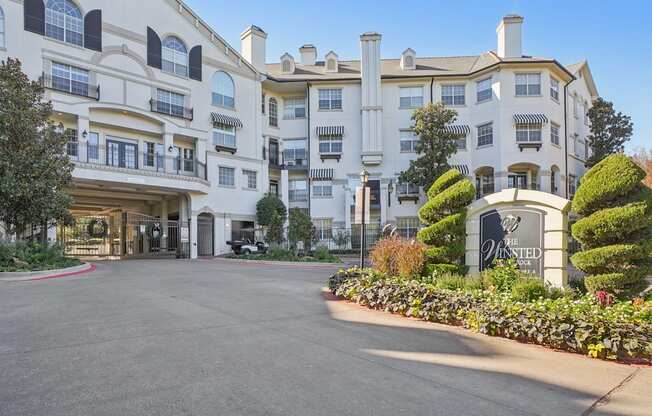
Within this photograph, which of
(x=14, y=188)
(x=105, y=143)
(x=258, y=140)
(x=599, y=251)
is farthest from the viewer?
(x=258, y=140)

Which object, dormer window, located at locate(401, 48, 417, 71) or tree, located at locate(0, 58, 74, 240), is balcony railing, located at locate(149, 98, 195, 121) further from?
dormer window, located at locate(401, 48, 417, 71)

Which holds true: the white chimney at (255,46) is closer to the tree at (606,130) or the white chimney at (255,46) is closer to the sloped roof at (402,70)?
the sloped roof at (402,70)

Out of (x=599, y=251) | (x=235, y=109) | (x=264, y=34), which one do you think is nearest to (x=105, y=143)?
(x=235, y=109)

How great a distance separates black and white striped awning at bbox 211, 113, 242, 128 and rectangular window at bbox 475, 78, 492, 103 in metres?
18.3

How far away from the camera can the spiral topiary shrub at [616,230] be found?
8.27m

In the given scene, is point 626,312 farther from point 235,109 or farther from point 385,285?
point 235,109

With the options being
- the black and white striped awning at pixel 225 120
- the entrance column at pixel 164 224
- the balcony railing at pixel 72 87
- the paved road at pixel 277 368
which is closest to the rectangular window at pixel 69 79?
the balcony railing at pixel 72 87

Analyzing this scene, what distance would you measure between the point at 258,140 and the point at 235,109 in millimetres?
2932

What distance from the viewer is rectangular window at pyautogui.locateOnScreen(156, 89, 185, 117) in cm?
2864

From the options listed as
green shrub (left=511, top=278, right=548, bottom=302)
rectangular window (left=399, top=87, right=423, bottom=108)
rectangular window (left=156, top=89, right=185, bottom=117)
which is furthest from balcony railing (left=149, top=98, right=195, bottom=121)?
green shrub (left=511, top=278, right=548, bottom=302)

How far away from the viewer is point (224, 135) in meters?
32.0

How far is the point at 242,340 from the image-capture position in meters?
Result: 6.45

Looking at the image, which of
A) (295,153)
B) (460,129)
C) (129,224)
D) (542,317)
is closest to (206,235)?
(129,224)

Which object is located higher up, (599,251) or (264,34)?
(264,34)
